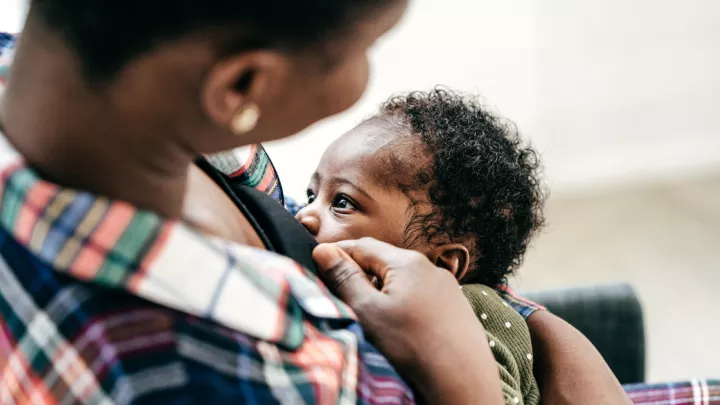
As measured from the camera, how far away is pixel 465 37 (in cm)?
269

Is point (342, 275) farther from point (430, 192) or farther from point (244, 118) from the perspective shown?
point (430, 192)

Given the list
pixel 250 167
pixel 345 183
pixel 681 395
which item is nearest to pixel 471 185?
pixel 345 183

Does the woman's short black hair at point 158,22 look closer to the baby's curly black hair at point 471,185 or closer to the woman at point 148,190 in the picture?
the woman at point 148,190

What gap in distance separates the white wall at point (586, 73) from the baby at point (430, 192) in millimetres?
1429

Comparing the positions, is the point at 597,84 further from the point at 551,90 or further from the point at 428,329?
the point at 428,329

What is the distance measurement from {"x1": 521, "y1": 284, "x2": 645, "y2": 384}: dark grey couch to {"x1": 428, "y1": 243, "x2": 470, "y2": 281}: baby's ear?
0.33m

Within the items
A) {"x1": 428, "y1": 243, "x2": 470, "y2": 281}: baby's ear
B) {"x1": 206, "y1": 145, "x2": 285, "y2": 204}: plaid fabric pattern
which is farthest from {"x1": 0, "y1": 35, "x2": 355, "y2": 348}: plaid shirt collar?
{"x1": 428, "y1": 243, "x2": 470, "y2": 281}: baby's ear

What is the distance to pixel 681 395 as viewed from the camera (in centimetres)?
114

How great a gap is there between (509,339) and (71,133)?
0.57m

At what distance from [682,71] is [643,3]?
1.02ft

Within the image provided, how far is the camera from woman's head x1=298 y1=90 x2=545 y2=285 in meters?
1.00

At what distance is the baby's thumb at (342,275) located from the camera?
644 mm

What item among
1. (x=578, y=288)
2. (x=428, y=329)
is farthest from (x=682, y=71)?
(x=428, y=329)

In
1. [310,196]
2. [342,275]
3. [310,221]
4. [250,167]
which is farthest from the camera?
[310,196]
